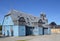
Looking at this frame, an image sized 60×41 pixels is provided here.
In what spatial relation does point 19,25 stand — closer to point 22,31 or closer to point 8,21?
point 22,31

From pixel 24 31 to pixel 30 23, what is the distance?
7.67 m

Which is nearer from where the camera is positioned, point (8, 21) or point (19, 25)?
point (19, 25)

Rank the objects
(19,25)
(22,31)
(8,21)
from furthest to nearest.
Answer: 1. (8,21)
2. (22,31)
3. (19,25)

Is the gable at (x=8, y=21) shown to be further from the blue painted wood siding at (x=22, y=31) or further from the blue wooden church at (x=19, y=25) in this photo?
A: the blue painted wood siding at (x=22, y=31)

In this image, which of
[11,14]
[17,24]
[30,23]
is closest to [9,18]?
[11,14]

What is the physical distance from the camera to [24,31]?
1582 inches

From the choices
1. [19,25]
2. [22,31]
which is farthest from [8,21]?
[22,31]

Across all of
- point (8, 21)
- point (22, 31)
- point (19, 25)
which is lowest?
point (22, 31)

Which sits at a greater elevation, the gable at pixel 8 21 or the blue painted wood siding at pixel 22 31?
the gable at pixel 8 21

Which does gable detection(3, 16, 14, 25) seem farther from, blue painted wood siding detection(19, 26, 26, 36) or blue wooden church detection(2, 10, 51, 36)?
blue painted wood siding detection(19, 26, 26, 36)

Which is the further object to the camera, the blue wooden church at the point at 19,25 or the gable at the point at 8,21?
the gable at the point at 8,21

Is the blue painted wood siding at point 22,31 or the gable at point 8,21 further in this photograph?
the gable at point 8,21

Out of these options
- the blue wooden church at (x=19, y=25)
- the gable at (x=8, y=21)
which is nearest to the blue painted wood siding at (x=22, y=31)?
the blue wooden church at (x=19, y=25)

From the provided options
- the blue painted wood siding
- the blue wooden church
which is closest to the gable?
the blue wooden church
